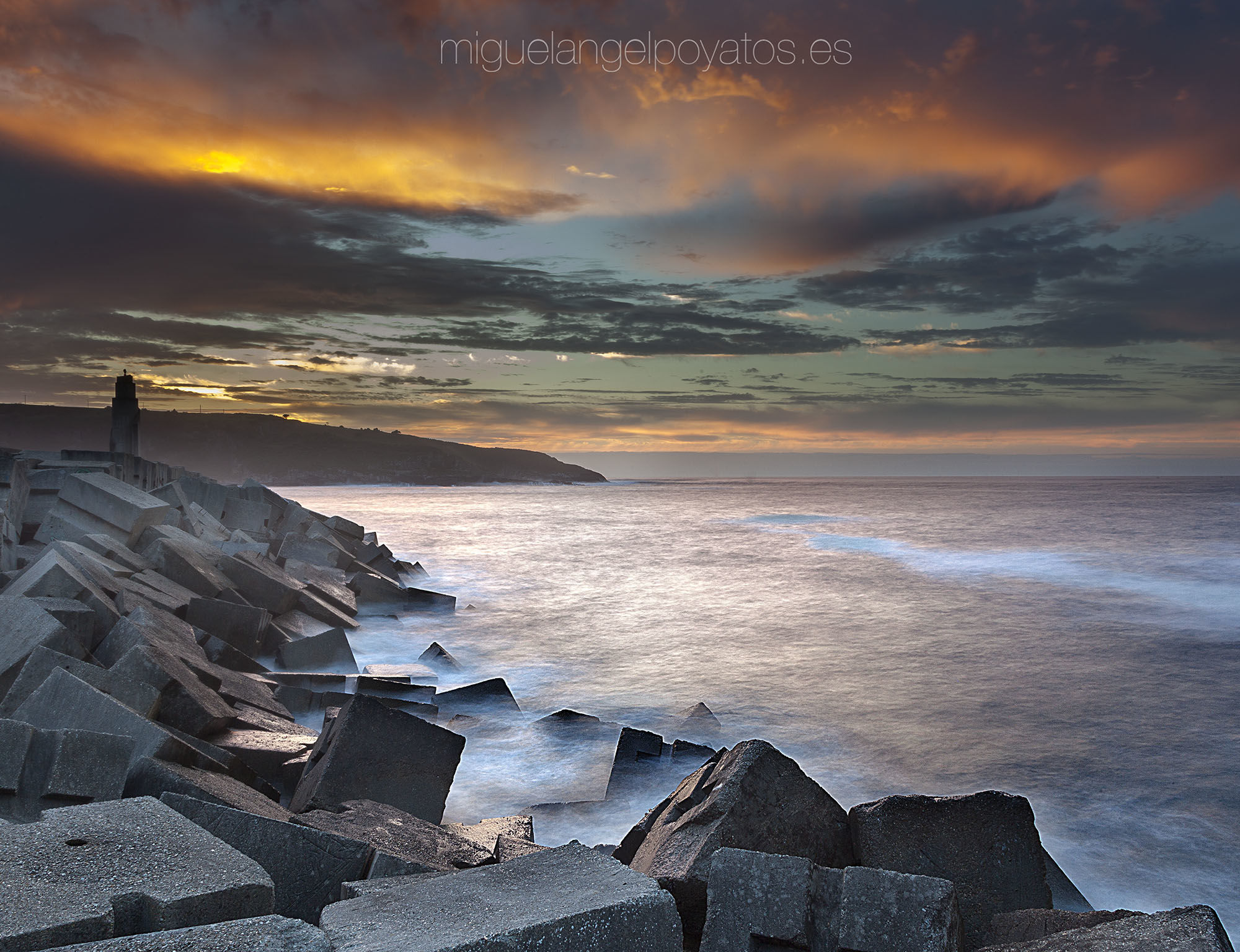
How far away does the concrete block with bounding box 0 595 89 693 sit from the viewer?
447 centimetres

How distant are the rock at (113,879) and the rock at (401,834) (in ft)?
2.52

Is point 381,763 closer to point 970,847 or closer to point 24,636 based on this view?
point 24,636

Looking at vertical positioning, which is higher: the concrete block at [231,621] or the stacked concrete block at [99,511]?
the stacked concrete block at [99,511]

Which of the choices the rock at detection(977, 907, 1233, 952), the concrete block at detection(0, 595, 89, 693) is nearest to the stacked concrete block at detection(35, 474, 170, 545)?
the concrete block at detection(0, 595, 89, 693)

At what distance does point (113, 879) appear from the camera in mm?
2291

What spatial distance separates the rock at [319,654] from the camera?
27.0 feet

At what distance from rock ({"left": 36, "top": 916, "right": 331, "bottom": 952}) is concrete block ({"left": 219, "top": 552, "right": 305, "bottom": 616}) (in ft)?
25.4

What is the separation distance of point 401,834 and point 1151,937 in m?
2.86

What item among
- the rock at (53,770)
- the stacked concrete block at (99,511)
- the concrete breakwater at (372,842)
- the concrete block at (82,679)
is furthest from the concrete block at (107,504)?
the rock at (53,770)

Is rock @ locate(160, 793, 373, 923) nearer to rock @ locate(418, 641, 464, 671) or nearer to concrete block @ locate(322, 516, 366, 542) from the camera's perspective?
rock @ locate(418, 641, 464, 671)

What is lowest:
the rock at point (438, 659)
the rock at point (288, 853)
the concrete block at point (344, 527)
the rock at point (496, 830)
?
the rock at point (438, 659)

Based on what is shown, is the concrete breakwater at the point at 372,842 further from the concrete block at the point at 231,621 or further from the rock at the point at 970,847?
the concrete block at the point at 231,621

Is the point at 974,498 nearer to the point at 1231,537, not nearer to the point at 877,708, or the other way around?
the point at 1231,537

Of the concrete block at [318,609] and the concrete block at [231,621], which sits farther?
the concrete block at [318,609]
